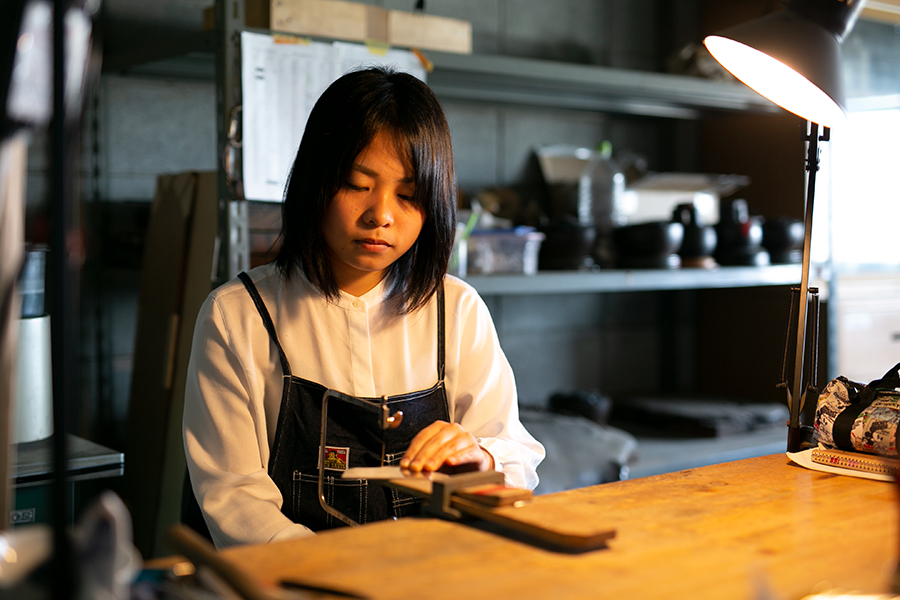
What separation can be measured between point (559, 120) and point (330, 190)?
7.47 feet

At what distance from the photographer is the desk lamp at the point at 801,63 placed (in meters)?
1.21

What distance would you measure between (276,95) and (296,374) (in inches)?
37.4

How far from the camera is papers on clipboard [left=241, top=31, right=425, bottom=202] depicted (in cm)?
202

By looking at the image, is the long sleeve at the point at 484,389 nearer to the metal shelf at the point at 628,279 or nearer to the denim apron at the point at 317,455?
the denim apron at the point at 317,455

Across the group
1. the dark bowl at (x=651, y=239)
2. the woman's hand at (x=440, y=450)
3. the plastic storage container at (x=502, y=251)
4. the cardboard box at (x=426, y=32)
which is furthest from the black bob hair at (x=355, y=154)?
the dark bowl at (x=651, y=239)

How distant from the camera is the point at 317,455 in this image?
1.36 m

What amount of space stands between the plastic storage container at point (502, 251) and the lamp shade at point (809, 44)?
124 centimetres

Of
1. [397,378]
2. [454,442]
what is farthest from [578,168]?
[454,442]

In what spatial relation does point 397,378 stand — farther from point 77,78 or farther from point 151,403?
point 151,403

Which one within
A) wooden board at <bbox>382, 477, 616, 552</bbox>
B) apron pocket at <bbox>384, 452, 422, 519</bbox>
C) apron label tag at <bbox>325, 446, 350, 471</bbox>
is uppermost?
wooden board at <bbox>382, 477, 616, 552</bbox>

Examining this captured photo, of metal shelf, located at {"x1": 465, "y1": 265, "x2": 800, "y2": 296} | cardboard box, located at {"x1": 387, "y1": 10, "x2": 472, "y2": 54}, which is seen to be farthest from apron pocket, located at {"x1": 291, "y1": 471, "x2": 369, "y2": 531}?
cardboard box, located at {"x1": 387, "y1": 10, "x2": 472, "y2": 54}

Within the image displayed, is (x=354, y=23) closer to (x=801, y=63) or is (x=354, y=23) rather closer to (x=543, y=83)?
(x=543, y=83)

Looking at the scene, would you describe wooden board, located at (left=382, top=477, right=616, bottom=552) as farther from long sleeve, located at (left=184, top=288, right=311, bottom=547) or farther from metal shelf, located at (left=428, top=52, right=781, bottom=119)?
metal shelf, located at (left=428, top=52, right=781, bottom=119)

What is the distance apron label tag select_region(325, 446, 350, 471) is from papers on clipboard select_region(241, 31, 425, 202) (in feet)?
2.84
